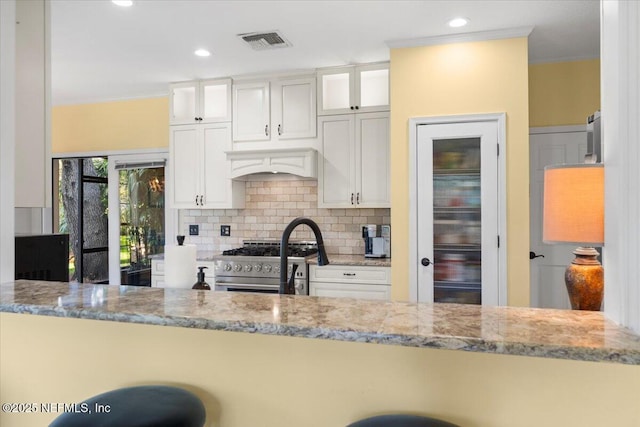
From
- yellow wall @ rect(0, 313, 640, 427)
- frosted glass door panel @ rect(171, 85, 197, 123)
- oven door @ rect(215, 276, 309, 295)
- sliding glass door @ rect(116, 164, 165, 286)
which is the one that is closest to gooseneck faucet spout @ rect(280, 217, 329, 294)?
yellow wall @ rect(0, 313, 640, 427)

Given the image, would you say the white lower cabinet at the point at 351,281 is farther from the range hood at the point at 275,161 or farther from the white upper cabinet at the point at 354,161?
the range hood at the point at 275,161

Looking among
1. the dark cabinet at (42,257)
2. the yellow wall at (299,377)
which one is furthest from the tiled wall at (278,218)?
the yellow wall at (299,377)

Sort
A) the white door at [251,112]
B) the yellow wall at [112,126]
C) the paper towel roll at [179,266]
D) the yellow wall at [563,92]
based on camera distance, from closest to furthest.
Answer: the paper towel roll at [179,266]
the yellow wall at [563,92]
the white door at [251,112]
the yellow wall at [112,126]

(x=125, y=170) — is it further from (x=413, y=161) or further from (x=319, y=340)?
(x=319, y=340)

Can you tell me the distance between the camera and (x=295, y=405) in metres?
1.17

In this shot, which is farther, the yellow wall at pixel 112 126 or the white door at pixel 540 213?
the yellow wall at pixel 112 126

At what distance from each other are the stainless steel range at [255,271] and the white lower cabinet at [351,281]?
0.32 ft

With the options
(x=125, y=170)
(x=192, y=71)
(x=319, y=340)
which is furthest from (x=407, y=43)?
(x=125, y=170)

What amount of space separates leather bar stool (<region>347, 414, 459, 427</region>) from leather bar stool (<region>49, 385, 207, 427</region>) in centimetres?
44

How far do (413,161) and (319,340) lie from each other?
8.26 feet

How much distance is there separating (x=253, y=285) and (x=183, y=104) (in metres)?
2.15

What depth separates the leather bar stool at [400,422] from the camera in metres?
1.00

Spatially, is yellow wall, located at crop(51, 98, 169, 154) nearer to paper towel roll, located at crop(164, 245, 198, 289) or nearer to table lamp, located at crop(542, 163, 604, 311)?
paper towel roll, located at crop(164, 245, 198, 289)

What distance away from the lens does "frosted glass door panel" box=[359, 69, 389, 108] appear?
4070 millimetres
